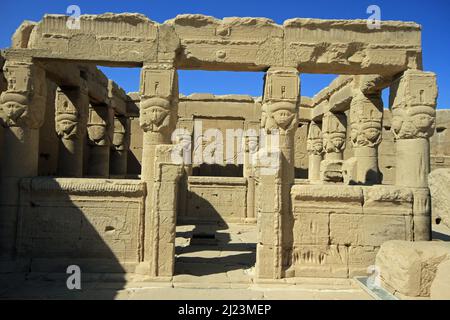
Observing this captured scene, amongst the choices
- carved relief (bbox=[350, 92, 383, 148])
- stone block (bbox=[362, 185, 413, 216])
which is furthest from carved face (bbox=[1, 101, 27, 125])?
carved relief (bbox=[350, 92, 383, 148])

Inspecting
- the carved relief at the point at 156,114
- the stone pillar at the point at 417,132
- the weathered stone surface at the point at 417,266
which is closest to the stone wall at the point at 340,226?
the stone pillar at the point at 417,132

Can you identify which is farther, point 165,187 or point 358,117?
point 358,117

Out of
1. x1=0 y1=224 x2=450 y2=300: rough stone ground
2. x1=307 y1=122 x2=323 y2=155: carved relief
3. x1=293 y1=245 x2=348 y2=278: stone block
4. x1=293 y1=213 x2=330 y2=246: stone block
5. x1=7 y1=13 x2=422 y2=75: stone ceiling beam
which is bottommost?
x1=0 y1=224 x2=450 y2=300: rough stone ground

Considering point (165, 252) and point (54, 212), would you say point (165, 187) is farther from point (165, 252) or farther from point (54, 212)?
point (54, 212)

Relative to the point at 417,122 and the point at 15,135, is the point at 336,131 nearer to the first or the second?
the point at 417,122

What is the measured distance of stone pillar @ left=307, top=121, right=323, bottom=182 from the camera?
12125 mm

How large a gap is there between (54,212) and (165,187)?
2.13 metres

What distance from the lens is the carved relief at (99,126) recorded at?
10266 millimetres

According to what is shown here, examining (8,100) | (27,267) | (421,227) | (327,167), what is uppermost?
(8,100)

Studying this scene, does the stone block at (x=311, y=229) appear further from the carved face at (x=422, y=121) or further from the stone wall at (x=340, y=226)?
the carved face at (x=422, y=121)

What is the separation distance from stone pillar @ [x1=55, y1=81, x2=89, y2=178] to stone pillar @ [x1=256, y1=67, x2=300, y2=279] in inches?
197

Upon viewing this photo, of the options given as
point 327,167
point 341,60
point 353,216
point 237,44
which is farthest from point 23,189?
point 327,167

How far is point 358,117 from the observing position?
7.96 meters

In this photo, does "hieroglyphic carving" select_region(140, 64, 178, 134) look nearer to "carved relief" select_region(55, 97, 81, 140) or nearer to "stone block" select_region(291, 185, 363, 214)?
"stone block" select_region(291, 185, 363, 214)
